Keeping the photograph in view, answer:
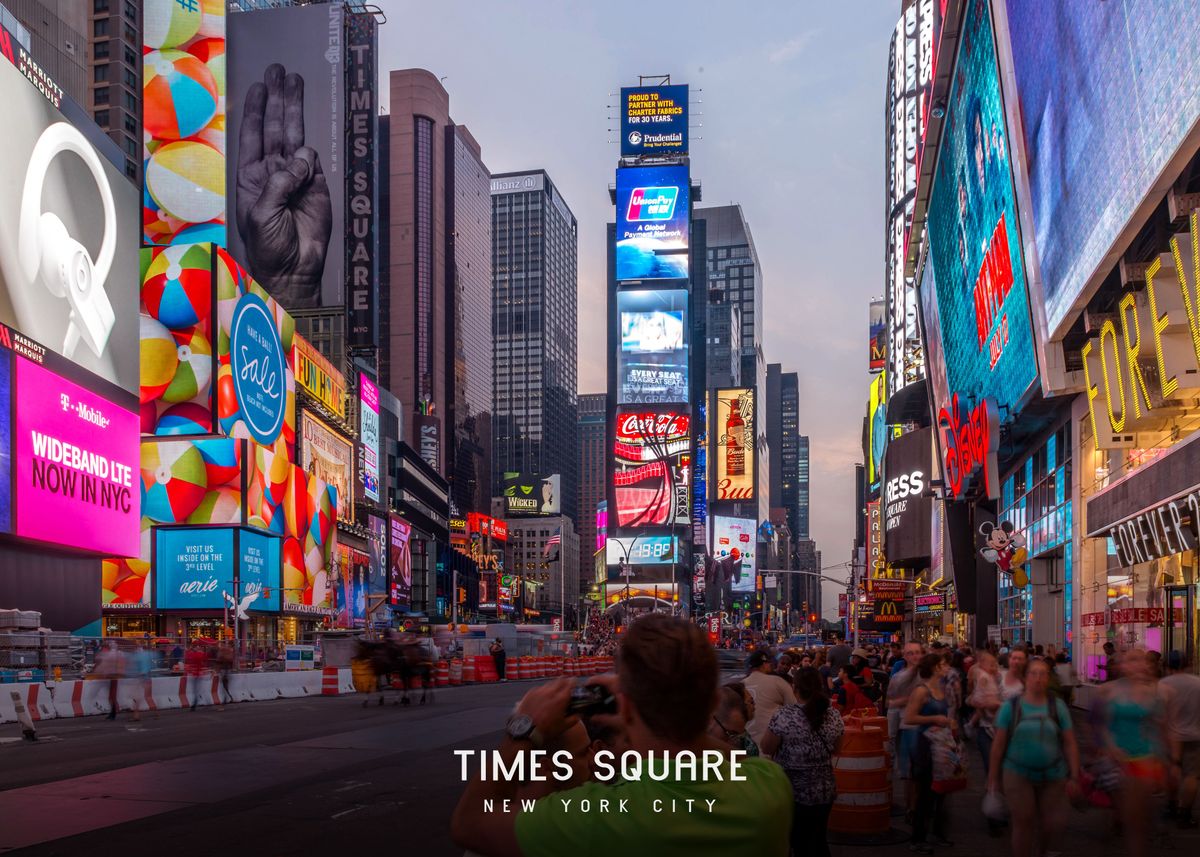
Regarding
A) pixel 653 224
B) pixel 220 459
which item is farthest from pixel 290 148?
pixel 653 224

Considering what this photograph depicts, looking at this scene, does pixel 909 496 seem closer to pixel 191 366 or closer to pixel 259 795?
pixel 191 366

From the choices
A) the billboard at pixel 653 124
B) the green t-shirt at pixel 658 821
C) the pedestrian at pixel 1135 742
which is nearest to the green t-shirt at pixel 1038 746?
the pedestrian at pixel 1135 742

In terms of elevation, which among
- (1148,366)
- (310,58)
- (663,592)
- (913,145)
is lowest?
(663,592)

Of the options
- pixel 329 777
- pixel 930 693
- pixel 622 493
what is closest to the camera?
pixel 930 693

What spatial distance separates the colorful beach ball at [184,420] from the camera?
73.5 meters

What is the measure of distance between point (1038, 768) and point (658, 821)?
23.0 ft

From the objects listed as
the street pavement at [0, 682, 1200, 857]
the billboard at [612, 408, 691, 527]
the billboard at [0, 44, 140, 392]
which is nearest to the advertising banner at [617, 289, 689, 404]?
A: the billboard at [612, 408, 691, 527]

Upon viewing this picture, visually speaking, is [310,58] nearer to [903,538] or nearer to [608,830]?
[903,538]

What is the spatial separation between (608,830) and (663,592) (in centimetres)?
15271

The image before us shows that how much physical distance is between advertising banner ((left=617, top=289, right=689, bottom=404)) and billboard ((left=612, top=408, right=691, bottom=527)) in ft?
8.26

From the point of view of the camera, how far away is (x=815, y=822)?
8.52m

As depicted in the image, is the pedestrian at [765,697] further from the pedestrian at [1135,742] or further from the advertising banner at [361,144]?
the advertising banner at [361,144]

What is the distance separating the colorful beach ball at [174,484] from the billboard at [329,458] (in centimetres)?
1667

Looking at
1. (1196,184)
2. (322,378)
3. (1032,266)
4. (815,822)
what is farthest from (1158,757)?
(322,378)
